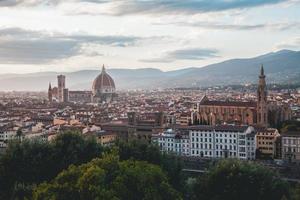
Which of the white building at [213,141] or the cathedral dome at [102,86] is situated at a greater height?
the cathedral dome at [102,86]

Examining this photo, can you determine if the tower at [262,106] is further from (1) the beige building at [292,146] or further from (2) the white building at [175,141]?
(1) the beige building at [292,146]

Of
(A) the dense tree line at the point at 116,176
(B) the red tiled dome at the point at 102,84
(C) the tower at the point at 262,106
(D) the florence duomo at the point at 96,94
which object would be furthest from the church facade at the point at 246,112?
(B) the red tiled dome at the point at 102,84

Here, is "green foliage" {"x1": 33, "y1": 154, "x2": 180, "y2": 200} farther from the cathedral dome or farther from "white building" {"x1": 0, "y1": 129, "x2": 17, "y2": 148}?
the cathedral dome

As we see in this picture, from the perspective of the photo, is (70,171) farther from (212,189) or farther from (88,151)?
(88,151)

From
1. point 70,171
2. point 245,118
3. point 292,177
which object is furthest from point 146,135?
point 70,171

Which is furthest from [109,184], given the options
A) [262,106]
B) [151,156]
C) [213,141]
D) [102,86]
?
[102,86]

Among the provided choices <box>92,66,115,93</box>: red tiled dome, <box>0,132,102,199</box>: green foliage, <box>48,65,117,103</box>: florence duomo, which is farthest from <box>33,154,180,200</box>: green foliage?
<box>92,66,115,93</box>: red tiled dome
